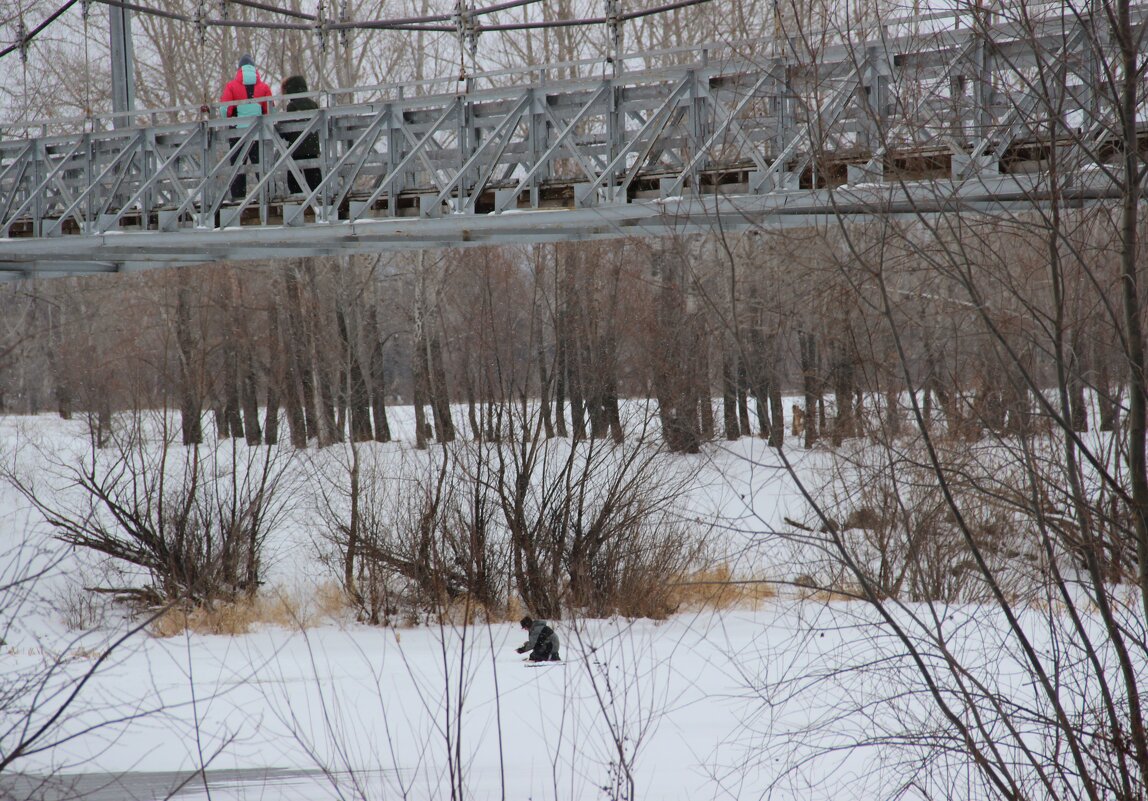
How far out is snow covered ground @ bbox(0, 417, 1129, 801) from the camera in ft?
20.2

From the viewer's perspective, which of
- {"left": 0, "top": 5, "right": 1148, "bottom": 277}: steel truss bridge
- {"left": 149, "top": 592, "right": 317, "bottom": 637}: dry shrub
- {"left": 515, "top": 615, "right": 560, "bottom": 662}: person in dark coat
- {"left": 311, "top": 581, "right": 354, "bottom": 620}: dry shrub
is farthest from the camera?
{"left": 311, "top": 581, "right": 354, "bottom": 620}: dry shrub

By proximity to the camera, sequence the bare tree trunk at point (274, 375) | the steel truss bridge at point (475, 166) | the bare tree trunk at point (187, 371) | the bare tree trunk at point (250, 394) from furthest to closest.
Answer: the bare tree trunk at point (250, 394) < the bare tree trunk at point (274, 375) < the bare tree trunk at point (187, 371) < the steel truss bridge at point (475, 166)

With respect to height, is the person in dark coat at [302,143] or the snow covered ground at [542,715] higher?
the person in dark coat at [302,143]

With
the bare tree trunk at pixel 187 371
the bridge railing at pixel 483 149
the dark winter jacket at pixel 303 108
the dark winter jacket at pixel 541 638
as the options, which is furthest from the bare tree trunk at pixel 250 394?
the dark winter jacket at pixel 541 638

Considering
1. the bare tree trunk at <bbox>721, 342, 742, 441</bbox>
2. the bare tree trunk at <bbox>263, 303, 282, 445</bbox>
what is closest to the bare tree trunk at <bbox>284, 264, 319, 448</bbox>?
the bare tree trunk at <bbox>263, 303, 282, 445</bbox>

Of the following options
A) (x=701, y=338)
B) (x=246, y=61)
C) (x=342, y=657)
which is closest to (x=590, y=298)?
(x=701, y=338)

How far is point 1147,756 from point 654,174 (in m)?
10.3

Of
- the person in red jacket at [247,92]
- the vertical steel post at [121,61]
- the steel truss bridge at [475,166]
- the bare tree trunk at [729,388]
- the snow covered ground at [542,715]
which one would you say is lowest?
the snow covered ground at [542,715]

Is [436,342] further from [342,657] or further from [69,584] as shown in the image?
[342,657]

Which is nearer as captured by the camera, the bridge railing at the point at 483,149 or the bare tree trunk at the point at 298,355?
the bridge railing at the point at 483,149

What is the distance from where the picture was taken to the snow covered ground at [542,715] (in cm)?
616

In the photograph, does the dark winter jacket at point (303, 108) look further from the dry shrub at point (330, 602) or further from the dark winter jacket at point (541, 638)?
the dark winter jacket at point (541, 638)

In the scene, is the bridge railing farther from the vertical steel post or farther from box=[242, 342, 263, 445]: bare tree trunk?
box=[242, 342, 263, 445]: bare tree trunk

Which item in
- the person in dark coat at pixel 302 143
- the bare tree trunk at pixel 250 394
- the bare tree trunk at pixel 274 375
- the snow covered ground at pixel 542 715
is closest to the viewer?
the snow covered ground at pixel 542 715
